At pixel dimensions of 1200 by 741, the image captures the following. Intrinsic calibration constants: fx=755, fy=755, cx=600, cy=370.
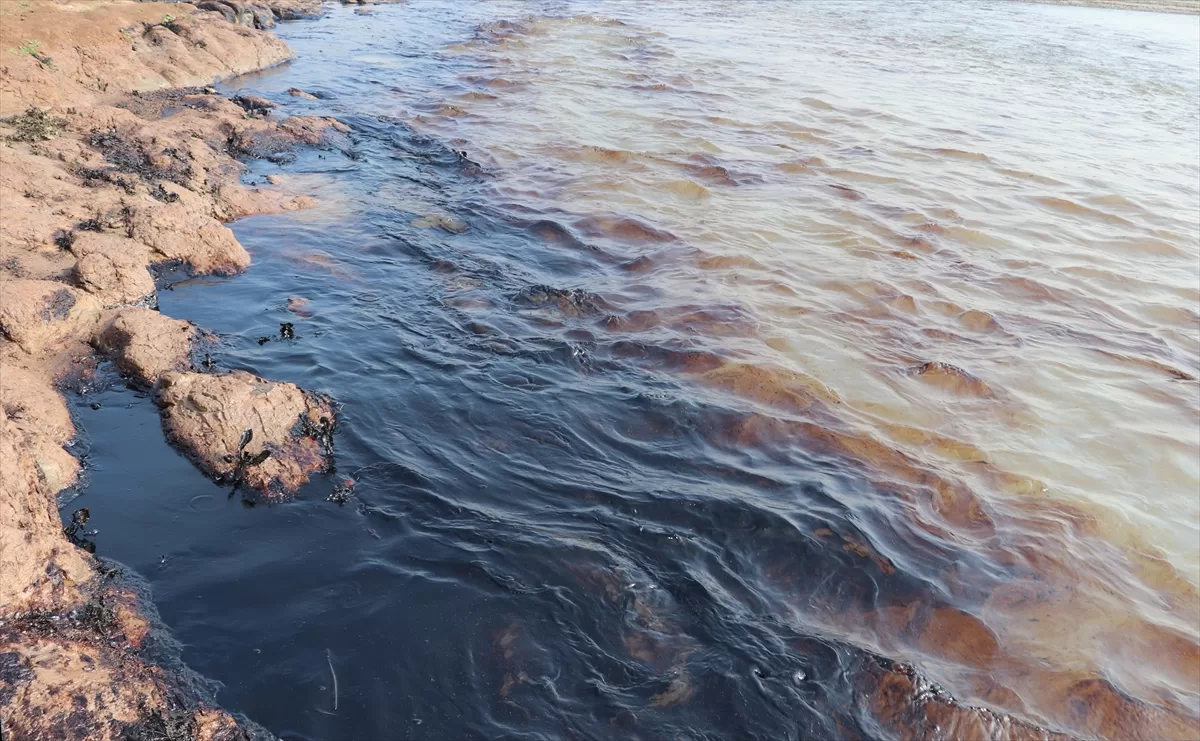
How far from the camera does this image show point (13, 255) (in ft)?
18.9

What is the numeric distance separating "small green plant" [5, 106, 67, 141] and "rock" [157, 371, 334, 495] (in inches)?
197

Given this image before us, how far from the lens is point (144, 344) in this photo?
504cm

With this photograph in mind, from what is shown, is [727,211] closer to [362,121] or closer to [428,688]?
[362,121]

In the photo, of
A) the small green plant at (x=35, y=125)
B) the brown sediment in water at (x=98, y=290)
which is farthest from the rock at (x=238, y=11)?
the small green plant at (x=35, y=125)

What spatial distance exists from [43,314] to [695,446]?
14.5 ft

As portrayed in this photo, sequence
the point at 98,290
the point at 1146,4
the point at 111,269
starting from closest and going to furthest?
1. the point at 98,290
2. the point at 111,269
3. the point at 1146,4

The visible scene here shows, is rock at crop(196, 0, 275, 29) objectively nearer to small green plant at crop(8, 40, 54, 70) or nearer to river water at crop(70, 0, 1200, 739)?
small green plant at crop(8, 40, 54, 70)

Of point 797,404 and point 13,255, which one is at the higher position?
point 13,255

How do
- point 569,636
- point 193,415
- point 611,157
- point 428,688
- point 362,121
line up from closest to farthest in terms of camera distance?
point 428,688 < point 569,636 < point 193,415 < point 611,157 < point 362,121

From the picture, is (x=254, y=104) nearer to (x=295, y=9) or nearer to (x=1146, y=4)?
(x=295, y=9)

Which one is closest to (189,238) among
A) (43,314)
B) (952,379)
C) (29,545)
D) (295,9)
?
(43,314)

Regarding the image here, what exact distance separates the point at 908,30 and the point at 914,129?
12.2 metres

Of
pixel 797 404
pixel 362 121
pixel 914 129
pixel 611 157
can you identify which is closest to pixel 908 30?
pixel 914 129

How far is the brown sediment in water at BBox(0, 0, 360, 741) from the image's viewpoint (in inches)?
114
